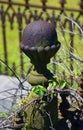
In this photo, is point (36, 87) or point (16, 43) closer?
point (36, 87)

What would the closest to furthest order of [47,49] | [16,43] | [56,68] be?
[47,49], [56,68], [16,43]

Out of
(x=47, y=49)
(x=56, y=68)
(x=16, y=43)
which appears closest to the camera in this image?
(x=47, y=49)

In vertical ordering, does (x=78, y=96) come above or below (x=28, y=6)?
below

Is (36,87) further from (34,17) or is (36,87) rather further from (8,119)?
(34,17)

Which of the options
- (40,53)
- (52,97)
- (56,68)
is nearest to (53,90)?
(52,97)

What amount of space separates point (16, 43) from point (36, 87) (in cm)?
484

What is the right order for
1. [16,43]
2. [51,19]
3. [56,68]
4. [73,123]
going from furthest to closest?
[16,43] → [51,19] → [56,68] → [73,123]

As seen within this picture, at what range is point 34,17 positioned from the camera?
4.57 m

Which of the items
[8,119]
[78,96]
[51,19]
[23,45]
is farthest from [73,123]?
[51,19]

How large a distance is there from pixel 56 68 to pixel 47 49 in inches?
30.8

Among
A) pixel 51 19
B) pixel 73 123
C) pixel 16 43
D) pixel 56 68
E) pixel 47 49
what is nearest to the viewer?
pixel 47 49

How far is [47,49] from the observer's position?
A: 7.92 feet

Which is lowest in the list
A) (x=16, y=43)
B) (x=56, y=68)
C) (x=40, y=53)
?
(x=16, y=43)

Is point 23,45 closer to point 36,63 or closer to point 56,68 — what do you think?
point 36,63
